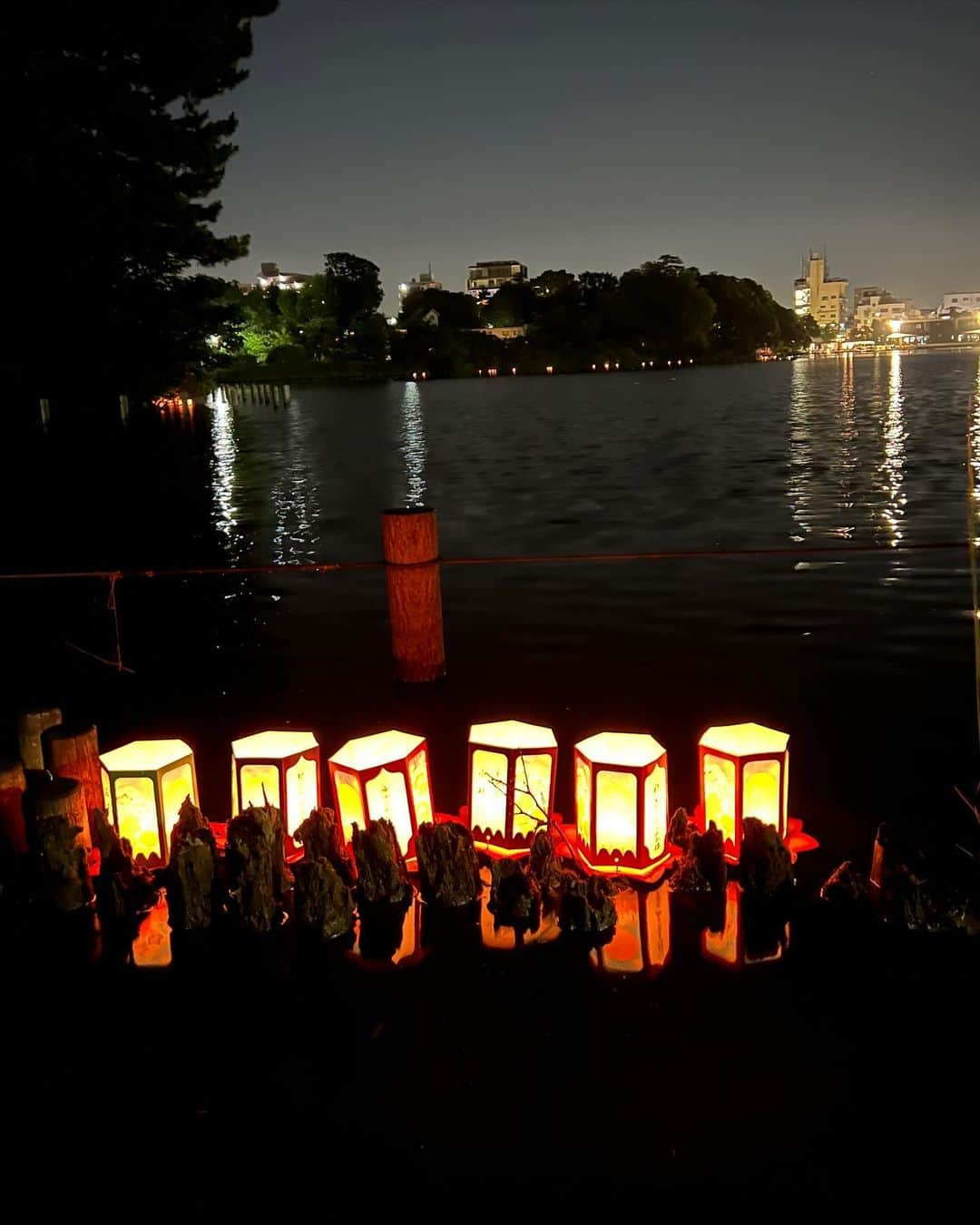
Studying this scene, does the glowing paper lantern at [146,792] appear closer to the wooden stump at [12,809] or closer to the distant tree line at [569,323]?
the wooden stump at [12,809]

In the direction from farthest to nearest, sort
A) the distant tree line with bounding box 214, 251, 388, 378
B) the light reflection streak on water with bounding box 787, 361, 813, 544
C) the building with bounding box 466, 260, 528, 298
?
the building with bounding box 466, 260, 528, 298, the distant tree line with bounding box 214, 251, 388, 378, the light reflection streak on water with bounding box 787, 361, 813, 544

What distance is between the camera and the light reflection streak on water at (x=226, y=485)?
1540 centimetres

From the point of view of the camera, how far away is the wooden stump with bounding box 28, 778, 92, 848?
358 centimetres

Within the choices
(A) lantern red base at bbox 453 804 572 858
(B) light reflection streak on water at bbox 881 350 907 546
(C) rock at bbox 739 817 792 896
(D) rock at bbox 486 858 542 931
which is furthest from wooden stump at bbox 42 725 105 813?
(B) light reflection streak on water at bbox 881 350 907 546

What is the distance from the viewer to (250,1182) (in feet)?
7.79

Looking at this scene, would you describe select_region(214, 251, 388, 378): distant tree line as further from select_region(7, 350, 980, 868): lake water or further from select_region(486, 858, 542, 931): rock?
select_region(486, 858, 542, 931): rock

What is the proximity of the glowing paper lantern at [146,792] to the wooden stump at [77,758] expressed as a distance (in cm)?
20

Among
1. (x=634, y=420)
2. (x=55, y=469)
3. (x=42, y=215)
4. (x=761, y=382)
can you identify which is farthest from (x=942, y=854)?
(x=761, y=382)

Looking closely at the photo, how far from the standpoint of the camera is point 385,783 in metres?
3.51

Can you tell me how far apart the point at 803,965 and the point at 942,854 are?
78cm

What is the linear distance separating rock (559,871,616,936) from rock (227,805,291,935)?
1061mm

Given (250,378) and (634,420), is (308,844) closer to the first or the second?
(634,420)

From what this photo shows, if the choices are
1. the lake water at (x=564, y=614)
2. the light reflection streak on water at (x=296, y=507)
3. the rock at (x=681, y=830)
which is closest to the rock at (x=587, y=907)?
the rock at (x=681, y=830)

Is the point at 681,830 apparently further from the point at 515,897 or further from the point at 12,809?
the point at 12,809
